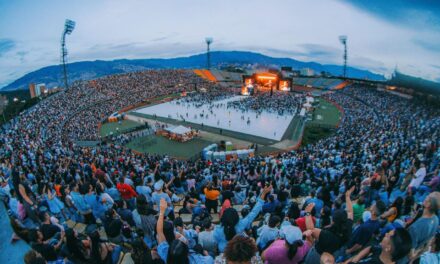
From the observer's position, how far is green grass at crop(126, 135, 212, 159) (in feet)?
85.2

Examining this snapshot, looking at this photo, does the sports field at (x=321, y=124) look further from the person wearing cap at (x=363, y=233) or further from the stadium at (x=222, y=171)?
the person wearing cap at (x=363, y=233)

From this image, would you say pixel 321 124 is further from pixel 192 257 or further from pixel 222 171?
pixel 192 257

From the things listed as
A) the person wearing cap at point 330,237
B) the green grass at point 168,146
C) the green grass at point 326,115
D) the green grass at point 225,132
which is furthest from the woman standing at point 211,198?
the green grass at point 326,115

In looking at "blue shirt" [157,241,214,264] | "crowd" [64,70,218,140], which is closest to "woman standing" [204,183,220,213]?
"blue shirt" [157,241,214,264]

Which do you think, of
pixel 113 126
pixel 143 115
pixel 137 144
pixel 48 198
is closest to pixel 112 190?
pixel 48 198

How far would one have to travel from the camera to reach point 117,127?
1448 inches

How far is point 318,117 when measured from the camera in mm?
41281

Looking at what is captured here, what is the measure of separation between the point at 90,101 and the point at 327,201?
47882 mm

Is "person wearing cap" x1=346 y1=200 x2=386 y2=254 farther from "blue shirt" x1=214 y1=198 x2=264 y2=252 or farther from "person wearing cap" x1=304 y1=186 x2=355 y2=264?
"blue shirt" x1=214 y1=198 x2=264 y2=252

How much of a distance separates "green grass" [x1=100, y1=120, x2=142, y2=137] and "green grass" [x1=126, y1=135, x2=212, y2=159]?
16.7 feet

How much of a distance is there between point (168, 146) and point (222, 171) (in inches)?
625

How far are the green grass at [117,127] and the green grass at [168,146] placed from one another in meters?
5.09

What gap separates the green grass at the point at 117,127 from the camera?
34.2 metres

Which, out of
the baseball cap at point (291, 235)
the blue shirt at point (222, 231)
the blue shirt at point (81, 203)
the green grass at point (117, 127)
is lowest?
the green grass at point (117, 127)
